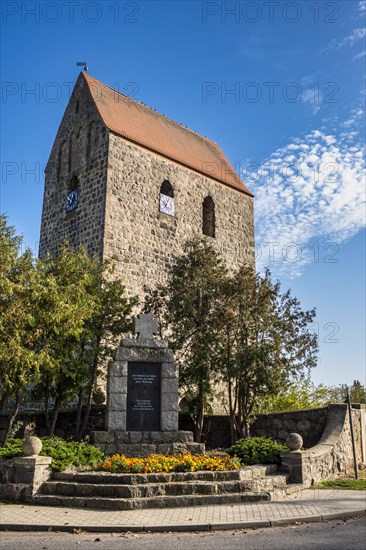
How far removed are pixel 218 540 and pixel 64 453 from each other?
4728 mm

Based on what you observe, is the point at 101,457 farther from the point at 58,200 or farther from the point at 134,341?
the point at 58,200

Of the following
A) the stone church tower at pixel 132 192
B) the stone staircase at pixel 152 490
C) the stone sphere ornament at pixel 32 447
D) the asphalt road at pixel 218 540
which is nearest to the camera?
the asphalt road at pixel 218 540

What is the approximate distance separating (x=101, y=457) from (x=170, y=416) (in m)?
2.08

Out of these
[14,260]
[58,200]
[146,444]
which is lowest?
[146,444]

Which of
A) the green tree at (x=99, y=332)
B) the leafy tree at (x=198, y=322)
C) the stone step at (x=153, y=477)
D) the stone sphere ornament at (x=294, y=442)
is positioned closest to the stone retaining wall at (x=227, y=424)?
the green tree at (x=99, y=332)

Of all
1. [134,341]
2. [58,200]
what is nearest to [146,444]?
[134,341]

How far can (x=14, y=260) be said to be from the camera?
1314 cm

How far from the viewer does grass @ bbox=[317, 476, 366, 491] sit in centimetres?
1100

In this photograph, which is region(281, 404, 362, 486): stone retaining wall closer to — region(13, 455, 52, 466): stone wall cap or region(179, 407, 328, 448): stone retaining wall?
region(179, 407, 328, 448): stone retaining wall

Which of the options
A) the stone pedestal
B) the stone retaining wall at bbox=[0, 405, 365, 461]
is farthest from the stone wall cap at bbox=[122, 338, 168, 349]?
the stone retaining wall at bbox=[0, 405, 365, 461]

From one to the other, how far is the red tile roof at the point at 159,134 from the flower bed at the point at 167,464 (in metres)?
13.5

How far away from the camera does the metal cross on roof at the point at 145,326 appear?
44.0ft

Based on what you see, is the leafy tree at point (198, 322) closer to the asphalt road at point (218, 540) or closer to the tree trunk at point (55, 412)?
the tree trunk at point (55, 412)

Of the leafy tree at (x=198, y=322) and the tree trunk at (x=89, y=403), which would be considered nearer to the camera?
the tree trunk at (x=89, y=403)
